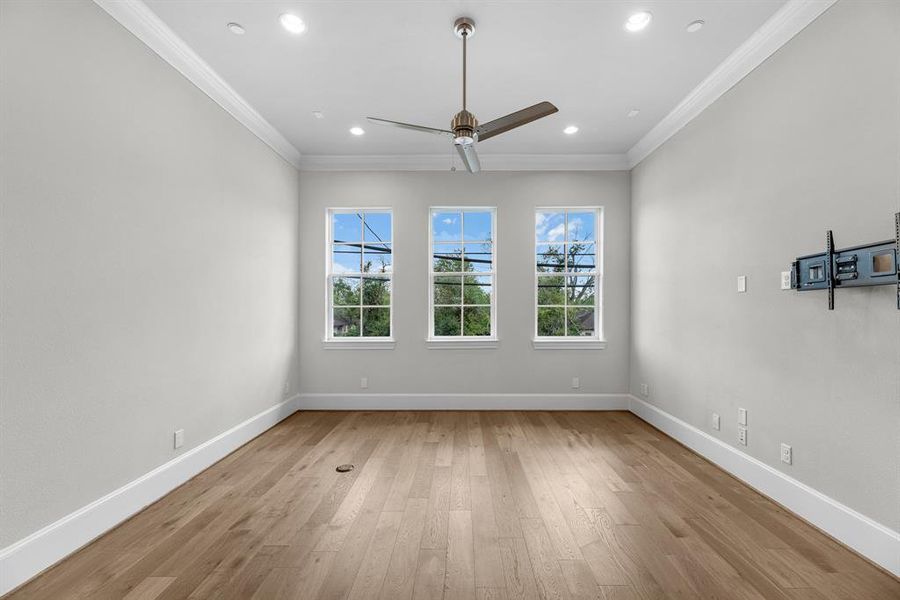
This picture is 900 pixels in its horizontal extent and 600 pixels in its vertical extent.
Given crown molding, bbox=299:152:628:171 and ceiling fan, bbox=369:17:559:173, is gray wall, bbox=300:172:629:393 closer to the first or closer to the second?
crown molding, bbox=299:152:628:171

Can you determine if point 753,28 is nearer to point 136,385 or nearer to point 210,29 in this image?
point 210,29

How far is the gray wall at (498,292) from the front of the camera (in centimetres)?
488

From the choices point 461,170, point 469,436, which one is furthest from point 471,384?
point 461,170

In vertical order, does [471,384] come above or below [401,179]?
below

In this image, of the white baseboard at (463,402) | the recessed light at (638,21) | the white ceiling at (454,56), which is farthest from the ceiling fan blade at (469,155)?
the white baseboard at (463,402)

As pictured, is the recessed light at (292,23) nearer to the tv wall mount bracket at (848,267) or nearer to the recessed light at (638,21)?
the recessed light at (638,21)

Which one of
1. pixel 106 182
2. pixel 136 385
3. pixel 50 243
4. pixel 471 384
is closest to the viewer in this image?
pixel 50 243

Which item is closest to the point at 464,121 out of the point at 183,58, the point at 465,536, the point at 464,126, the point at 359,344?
the point at 464,126

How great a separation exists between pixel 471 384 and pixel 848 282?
3479 mm

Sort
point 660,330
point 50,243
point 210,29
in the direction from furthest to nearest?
point 660,330 < point 210,29 < point 50,243

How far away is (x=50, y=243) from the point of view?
77.6 inches

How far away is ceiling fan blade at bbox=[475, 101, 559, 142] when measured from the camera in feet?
8.09

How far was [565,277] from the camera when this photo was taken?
499 centimetres

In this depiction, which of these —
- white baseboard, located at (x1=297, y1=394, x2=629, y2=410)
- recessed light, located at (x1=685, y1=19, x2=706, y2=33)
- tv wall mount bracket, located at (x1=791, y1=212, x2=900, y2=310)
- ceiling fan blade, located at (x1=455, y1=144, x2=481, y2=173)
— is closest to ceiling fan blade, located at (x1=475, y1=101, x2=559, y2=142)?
ceiling fan blade, located at (x1=455, y1=144, x2=481, y2=173)
